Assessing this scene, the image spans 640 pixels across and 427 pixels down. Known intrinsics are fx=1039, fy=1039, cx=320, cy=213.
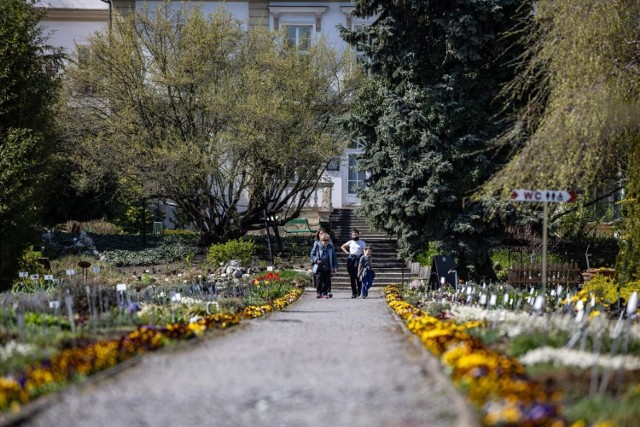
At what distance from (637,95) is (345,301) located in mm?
9682

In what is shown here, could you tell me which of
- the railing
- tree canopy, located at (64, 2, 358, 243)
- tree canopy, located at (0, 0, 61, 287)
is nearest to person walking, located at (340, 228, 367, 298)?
the railing

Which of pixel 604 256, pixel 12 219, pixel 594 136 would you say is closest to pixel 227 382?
pixel 594 136

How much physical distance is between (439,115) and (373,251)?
348 inches

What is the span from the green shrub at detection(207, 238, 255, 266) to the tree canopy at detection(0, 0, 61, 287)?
31.5 feet

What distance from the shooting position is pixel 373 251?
3584 cm

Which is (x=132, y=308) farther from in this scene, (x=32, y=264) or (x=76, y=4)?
(x=76, y=4)

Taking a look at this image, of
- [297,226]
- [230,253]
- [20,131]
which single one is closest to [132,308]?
[20,131]

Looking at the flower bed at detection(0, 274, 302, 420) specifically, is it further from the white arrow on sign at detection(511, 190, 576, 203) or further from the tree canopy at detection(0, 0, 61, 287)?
the tree canopy at detection(0, 0, 61, 287)

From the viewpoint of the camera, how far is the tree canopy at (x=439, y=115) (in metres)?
27.5

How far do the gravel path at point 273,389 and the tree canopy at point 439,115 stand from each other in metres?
15.6

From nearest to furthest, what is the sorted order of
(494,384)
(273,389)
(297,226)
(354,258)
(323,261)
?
1. (494,384)
2. (273,389)
3. (323,261)
4. (354,258)
5. (297,226)

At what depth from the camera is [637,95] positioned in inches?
672

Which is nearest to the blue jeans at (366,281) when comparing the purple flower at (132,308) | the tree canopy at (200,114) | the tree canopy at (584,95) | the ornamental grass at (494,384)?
the tree canopy at (584,95)

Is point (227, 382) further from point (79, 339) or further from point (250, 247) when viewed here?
point (250, 247)
